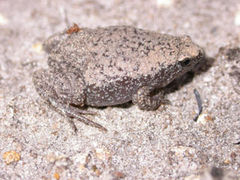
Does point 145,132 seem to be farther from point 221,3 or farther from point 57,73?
point 221,3

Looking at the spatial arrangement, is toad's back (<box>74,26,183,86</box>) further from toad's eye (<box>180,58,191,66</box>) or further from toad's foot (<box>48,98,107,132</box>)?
toad's foot (<box>48,98,107,132</box>)

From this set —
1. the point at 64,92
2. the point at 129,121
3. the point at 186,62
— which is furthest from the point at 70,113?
the point at 186,62

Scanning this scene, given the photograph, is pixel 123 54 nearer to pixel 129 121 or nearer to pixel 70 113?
pixel 129 121

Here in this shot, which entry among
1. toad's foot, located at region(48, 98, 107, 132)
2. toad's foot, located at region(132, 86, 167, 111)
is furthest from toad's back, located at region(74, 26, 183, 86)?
toad's foot, located at region(48, 98, 107, 132)

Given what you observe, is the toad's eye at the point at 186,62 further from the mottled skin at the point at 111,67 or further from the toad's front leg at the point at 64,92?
the toad's front leg at the point at 64,92

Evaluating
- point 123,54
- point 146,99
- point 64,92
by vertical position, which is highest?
point 123,54

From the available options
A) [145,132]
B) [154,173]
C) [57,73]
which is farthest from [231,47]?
[57,73]

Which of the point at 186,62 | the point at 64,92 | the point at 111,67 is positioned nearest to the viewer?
the point at 111,67
